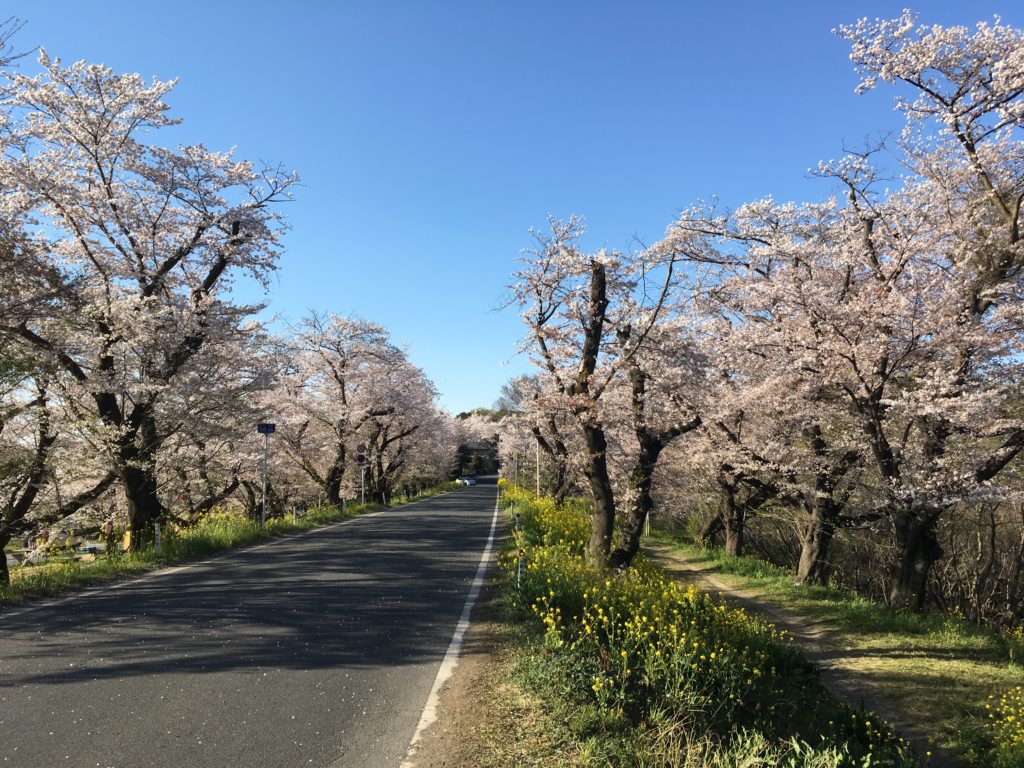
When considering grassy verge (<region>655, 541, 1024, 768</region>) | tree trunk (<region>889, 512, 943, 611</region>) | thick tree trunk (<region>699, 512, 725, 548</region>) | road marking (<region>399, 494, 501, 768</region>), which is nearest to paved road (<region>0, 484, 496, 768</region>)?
road marking (<region>399, 494, 501, 768</region>)

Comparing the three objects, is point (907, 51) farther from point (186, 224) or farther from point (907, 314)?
point (186, 224)

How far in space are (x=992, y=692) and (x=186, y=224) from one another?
1636 cm

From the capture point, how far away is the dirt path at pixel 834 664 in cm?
622

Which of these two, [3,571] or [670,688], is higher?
[3,571]

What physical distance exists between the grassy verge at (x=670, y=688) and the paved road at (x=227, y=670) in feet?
3.80

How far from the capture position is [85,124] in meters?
12.5

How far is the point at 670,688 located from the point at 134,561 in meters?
9.73

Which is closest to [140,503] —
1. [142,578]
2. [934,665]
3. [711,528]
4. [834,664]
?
[142,578]

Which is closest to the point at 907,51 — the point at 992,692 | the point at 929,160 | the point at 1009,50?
the point at 1009,50

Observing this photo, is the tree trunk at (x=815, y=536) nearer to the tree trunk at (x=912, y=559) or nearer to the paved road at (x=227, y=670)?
the tree trunk at (x=912, y=559)

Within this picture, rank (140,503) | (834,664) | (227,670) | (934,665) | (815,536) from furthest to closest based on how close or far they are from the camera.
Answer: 1. (140,503)
2. (815,536)
3. (834,664)
4. (934,665)
5. (227,670)

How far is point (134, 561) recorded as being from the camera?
1067 centimetres

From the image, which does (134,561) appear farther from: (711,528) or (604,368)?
(711,528)

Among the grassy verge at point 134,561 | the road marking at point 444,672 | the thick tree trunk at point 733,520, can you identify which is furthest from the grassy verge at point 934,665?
the grassy verge at point 134,561
